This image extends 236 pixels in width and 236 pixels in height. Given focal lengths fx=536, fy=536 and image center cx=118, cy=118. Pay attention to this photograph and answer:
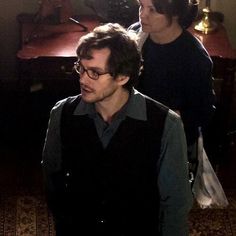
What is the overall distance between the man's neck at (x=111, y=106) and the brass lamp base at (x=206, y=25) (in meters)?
1.48

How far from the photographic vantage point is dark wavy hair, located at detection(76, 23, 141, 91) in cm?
154

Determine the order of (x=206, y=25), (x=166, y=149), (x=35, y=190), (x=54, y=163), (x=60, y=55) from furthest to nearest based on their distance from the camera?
(x=206, y=25)
(x=35, y=190)
(x=60, y=55)
(x=54, y=163)
(x=166, y=149)

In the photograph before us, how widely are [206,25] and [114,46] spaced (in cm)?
155

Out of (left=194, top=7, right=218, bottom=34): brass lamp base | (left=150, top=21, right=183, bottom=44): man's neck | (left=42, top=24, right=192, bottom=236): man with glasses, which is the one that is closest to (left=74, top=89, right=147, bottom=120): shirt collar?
(left=42, top=24, right=192, bottom=236): man with glasses

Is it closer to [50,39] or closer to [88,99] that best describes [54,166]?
[88,99]

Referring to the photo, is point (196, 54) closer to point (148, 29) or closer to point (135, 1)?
point (148, 29)

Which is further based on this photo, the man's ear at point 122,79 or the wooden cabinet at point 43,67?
the wooden cabinet at point 43,67

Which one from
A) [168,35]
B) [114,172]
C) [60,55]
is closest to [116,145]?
[114,172]

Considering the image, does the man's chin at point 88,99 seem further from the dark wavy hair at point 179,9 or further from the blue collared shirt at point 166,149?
the dark wavy hair at point 179,9

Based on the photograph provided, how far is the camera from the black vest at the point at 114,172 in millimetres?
1556

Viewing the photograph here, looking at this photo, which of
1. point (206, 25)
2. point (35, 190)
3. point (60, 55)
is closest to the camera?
point (60, 55)

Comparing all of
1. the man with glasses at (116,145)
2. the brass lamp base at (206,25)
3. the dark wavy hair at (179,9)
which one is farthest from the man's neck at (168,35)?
the brass lamp base at (206,25)

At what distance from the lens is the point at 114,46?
1.55 metres

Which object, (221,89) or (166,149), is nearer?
(166,149)
